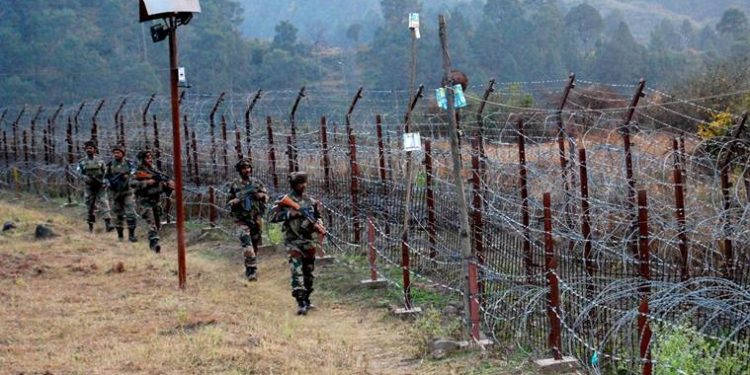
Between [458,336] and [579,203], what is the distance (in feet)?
7.83

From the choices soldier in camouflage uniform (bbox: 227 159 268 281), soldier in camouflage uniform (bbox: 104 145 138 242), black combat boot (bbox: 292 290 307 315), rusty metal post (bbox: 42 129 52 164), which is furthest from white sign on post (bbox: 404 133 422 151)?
rusty metal post (bbox: 42 129 52 164)

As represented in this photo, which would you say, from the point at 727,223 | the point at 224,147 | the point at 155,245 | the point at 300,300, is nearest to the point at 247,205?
the point at 300,300

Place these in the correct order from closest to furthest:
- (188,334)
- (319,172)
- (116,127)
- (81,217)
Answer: (188,334) → (319,172) → (81,217) → (116,127)

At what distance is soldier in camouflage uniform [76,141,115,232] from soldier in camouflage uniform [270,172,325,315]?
7.17 metres

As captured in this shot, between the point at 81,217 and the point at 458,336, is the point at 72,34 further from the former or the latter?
the point at 458,336

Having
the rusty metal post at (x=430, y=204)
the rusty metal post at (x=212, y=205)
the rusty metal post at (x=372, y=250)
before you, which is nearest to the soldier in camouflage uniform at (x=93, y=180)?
the rusty metal post at (x=212, y=205)

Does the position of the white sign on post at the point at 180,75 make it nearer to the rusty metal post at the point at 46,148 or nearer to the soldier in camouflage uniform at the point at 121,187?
the soldier in camouflage uniform at the point at 121,187

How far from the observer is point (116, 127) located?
21359 mm

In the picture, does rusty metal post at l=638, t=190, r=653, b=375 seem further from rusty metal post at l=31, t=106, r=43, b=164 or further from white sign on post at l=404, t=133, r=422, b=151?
rusty metal post at l=31, t=106, r=43, b=164

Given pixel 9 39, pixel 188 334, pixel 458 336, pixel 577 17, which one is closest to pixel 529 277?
pixel 458 336

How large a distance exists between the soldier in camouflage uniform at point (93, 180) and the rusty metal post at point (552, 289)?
10747mm

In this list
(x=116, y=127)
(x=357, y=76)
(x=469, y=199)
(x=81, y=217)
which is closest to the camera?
(x=469, y=199)

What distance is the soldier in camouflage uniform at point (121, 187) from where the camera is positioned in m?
15.4

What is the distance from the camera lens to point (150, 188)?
48.7ft
